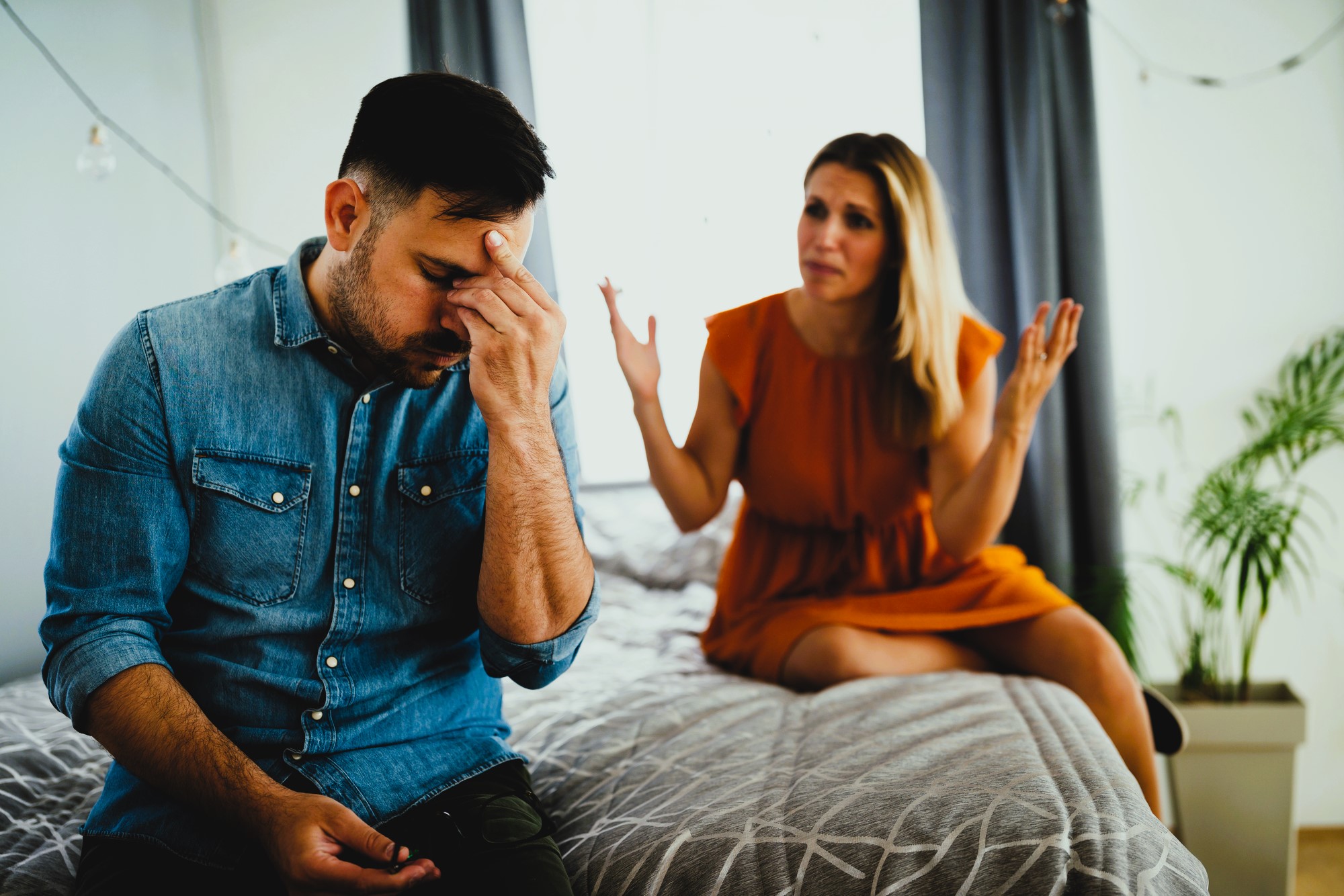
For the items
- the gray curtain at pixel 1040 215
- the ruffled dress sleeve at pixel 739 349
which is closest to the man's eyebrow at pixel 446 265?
the ruffled dress sleeve at pixel 739 349

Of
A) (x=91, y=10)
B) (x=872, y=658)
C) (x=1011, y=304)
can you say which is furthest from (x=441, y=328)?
(x=1011, y=304)

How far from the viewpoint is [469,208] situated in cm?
94

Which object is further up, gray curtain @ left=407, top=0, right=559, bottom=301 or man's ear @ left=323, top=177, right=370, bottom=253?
gray curtain @ left=407, top=0, right=559, bottom=301

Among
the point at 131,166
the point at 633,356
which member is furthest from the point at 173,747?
the point at 131,166

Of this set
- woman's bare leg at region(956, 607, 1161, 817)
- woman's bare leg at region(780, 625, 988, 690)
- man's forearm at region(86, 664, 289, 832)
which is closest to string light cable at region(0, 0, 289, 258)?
man's forearm at region(86, 664, 289, 832)

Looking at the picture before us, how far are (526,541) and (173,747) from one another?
378 mm

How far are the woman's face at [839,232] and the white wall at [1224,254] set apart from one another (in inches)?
35.7

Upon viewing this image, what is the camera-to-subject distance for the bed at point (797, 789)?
83 cm

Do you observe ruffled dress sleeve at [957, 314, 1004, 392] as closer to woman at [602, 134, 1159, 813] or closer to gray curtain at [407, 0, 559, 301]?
woman at [602, 134, 1159, 813]

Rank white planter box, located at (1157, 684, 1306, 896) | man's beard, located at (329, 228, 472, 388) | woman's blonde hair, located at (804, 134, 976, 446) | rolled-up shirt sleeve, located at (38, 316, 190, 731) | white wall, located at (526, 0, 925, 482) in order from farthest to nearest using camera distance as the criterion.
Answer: white wall, located at (526, 0, 925, 482) < white planter box, located at (1157, 684, 1306, 896) < woman's blonde hair, located at (804, 134, 976, 446) < man's beard, located at (329, 228, 472, 388) < rolled-up shirt sleeve, located at (38, 316, 190, 731)

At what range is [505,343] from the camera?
96 centimetres

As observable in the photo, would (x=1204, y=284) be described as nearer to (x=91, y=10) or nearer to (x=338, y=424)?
Answer: (x=338, y=424)

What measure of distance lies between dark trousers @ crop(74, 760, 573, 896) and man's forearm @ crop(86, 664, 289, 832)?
0.22ft

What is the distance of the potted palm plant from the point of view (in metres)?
1.88
